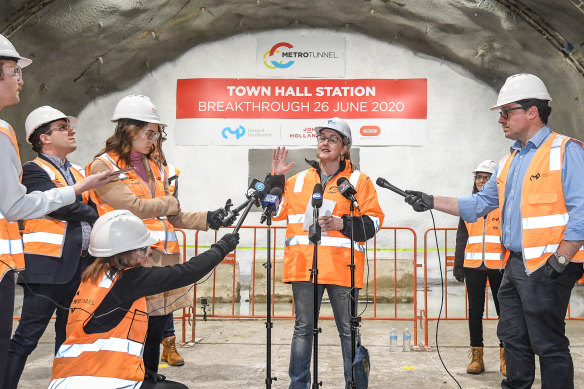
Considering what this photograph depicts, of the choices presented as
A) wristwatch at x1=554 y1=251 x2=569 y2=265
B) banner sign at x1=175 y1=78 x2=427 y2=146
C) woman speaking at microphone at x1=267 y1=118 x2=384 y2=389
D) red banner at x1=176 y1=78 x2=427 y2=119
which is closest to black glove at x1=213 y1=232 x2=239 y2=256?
woman speaking at microphone at x1=267 y1=118 x2=384 y2=389

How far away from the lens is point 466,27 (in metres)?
9.55

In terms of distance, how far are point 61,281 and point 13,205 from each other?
4.85 ft

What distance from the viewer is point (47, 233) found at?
388cm

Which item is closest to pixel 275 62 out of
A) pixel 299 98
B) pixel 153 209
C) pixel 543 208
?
pixel 299 98

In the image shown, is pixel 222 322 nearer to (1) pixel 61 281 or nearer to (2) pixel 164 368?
(2) pixel 164 368

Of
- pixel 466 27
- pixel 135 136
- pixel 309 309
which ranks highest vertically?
pixel 466 27

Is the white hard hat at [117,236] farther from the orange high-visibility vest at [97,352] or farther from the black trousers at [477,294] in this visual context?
the black trousers at [477,294]

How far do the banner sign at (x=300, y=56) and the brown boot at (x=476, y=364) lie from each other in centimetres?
666

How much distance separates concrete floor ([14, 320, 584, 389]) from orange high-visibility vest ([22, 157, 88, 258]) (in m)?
1.36

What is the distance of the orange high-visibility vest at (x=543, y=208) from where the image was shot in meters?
3.17

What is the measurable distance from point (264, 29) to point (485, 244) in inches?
276

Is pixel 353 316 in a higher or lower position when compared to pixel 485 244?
lower

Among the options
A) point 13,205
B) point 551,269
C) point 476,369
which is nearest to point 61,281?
point 13,205

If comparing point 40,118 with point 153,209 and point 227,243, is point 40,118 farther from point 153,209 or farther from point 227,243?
point 227,243
